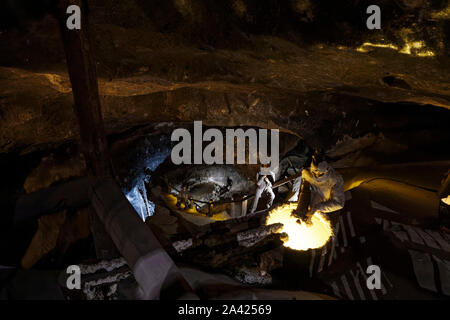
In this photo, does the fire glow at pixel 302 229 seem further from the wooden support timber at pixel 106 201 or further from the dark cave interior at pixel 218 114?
the wooden support timber at pixel 106 201

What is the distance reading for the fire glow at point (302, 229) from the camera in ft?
9.77

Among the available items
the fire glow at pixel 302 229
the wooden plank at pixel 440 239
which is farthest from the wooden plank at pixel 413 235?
the fire glow at pixel 302 229

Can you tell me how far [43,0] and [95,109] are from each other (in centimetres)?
134

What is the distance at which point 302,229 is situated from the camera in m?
3.21

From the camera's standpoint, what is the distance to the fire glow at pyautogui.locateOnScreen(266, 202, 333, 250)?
2979mm

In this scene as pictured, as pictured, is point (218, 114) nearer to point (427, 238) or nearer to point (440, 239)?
point (427, 238)

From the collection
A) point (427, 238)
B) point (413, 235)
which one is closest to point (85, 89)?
point (413, 235)

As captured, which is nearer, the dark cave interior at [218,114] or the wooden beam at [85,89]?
the dark cave interior at [218,114]

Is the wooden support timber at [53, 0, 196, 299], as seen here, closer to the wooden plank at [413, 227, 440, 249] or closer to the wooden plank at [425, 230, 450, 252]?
the wooden plank at [413, 227, 440, 249]

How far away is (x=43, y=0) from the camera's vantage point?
7.59ft

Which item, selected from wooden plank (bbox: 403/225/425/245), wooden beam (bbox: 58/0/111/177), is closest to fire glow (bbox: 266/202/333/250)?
wooden plank (bbox: 403/225/425/245)

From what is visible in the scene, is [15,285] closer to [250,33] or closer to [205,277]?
[205,277]

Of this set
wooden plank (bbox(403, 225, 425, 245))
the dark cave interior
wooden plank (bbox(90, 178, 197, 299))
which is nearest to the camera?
wooden plank (bbox(90, 178, 197, 299))
